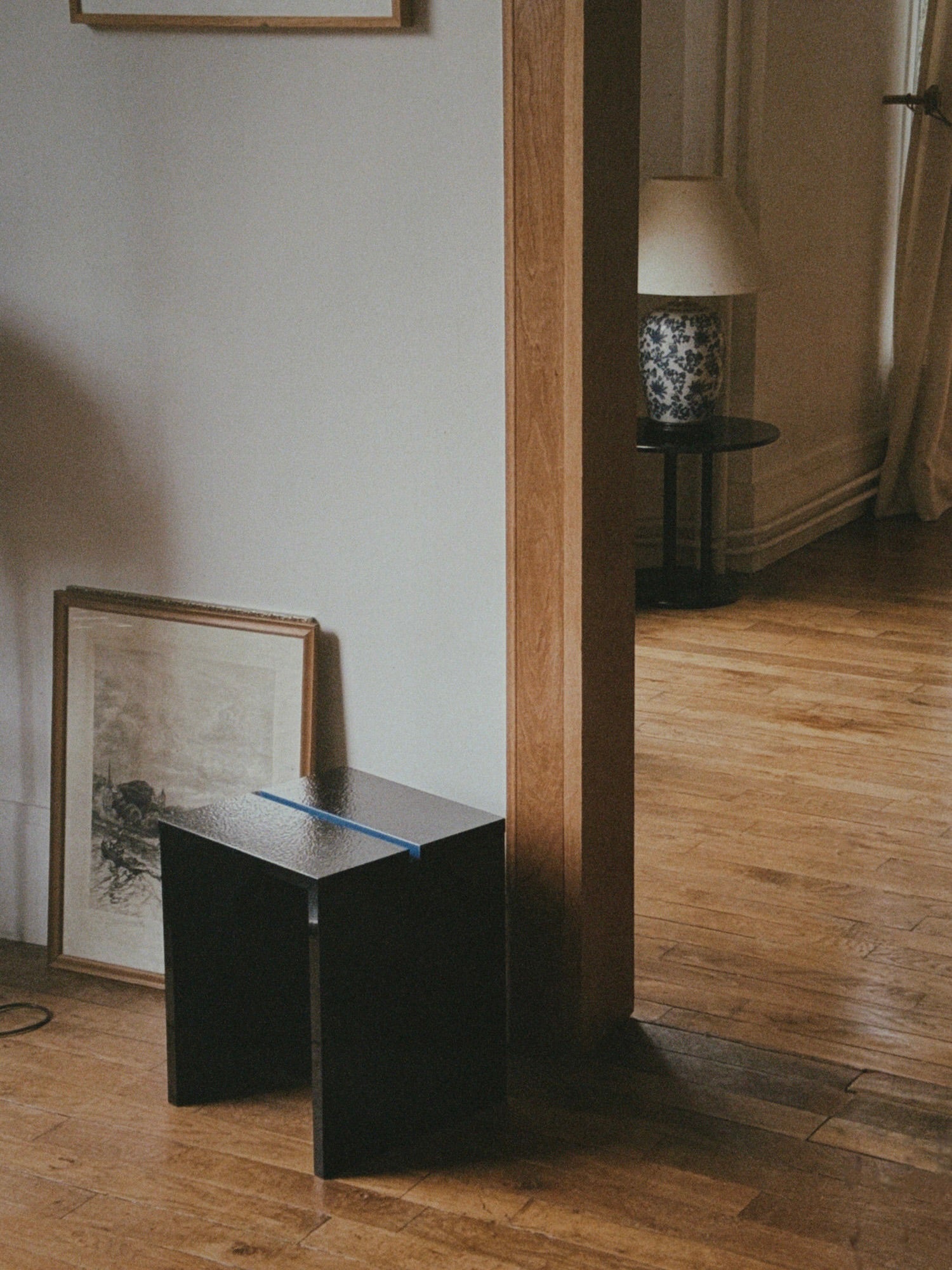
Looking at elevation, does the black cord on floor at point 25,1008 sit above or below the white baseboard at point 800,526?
below

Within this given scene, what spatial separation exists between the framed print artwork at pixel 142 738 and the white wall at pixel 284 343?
6 centimetres

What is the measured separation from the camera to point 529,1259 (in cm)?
202

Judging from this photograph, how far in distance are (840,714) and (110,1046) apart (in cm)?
221

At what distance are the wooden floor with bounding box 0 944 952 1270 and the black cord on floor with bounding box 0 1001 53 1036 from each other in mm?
32

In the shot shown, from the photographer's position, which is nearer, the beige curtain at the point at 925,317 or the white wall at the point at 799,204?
the white wall at the point at 799,204

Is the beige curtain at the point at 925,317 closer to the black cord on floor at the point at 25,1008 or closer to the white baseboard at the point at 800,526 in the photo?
the white baseboard at the point at 800,526

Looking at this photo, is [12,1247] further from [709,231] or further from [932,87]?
[932,87]

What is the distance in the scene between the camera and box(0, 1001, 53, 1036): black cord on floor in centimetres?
261

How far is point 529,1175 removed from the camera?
2205 millimetres

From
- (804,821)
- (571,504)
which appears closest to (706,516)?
(804,821)

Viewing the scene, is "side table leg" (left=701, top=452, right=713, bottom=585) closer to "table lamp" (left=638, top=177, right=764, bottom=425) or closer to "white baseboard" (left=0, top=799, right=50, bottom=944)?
"table lamp" (left=638, top=177, right=764, bottom=425)

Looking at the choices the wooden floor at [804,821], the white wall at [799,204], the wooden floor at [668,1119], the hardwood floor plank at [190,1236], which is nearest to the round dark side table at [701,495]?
the wooden floor at [804,821]

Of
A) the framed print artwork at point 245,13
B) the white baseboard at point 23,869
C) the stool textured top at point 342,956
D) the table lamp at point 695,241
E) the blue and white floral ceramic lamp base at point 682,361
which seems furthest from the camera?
the blue and white floral ceramic lamp base at point 682,361

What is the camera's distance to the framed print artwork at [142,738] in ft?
8.68
